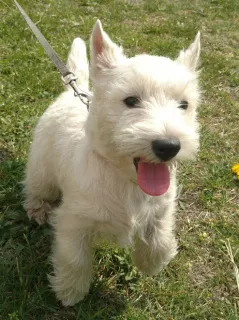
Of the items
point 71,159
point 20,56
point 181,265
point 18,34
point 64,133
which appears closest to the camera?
point 71,159

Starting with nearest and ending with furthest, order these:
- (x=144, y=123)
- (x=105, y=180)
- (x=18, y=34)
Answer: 1. (x=144, y=123)
2. (x=105, y=180)
3. (x=18, y=34)

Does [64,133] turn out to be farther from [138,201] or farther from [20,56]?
[20,56]

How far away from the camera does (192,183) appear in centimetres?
427

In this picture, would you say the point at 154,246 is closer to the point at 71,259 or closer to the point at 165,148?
the point at 71,259

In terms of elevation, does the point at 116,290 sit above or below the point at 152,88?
below

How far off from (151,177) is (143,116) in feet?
1.18

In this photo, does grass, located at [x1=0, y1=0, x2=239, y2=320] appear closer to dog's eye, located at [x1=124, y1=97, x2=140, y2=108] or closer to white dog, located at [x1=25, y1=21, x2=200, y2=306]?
white dog, located at [x1=25, y1=21, x2=200, y2=306]

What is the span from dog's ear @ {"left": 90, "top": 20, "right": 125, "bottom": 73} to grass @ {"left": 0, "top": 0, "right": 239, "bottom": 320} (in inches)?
61.1

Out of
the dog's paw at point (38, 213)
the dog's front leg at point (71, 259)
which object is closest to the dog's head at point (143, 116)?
the dog's front leg at point (71, 259)

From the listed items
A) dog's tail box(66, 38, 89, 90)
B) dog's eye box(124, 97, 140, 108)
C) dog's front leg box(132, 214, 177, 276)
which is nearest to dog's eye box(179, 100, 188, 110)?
dog's eye box(124, 97, 140, 108)

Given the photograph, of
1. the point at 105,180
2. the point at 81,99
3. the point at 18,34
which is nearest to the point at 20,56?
the point at 18,34

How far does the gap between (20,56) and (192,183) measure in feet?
10.1

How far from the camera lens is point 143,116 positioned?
2.38 metres

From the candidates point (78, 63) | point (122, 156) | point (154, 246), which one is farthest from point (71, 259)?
point (78, 63)
